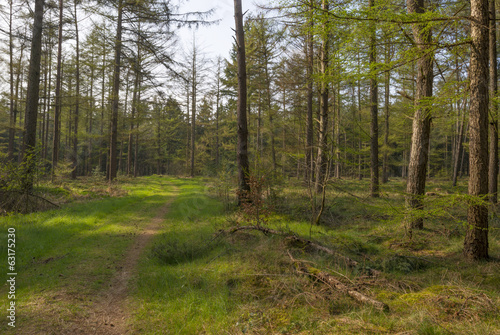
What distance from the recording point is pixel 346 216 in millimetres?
9133

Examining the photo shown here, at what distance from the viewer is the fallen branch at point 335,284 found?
9.66 feet

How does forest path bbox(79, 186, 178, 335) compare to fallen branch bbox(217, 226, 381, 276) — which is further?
fallen branch bbox(217, 226, 381, 276)

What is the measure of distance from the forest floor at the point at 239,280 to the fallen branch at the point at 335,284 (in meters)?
0.05

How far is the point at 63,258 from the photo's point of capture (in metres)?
4.98

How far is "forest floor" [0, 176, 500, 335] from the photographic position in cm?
285

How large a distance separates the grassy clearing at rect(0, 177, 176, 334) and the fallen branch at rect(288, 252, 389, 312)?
3158mm

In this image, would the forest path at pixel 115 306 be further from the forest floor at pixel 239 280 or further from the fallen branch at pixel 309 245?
the fallen branch at pixel 309 245

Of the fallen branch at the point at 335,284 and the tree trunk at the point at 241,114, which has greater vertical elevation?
the tree trunk at the point at 241,114

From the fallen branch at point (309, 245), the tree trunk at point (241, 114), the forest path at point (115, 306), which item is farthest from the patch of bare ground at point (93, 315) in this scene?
the tree trunk at point (241, 114)

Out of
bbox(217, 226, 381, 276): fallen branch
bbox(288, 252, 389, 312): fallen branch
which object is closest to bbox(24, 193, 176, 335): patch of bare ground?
bbox(288, 252, 389, 312): fallen branch

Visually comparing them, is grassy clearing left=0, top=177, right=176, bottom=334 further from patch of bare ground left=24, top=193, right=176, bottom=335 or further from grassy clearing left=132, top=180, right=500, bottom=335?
grassy clearing left=132, top=180, right=500, bottom=335

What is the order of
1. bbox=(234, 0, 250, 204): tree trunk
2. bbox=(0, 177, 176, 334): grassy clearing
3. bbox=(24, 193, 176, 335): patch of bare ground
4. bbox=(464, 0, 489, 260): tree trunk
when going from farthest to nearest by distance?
bbox=(234, 0, 250, 204): tree trunk, bbox=(464, 0, 489, 260): tree trunk, bbox=(0, 177, 176, 334): grassy clearing, bbox=(24, 193, 176, 335): patch of bare ground

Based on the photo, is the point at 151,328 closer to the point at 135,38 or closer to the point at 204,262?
the point at 204,262

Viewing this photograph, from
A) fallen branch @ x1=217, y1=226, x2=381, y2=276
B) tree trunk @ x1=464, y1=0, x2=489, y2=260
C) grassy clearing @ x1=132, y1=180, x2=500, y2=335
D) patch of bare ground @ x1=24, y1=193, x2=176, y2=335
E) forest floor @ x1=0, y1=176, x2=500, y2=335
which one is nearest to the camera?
grassy clearing @ x1=132, y1=180, x2=500, y2=335
